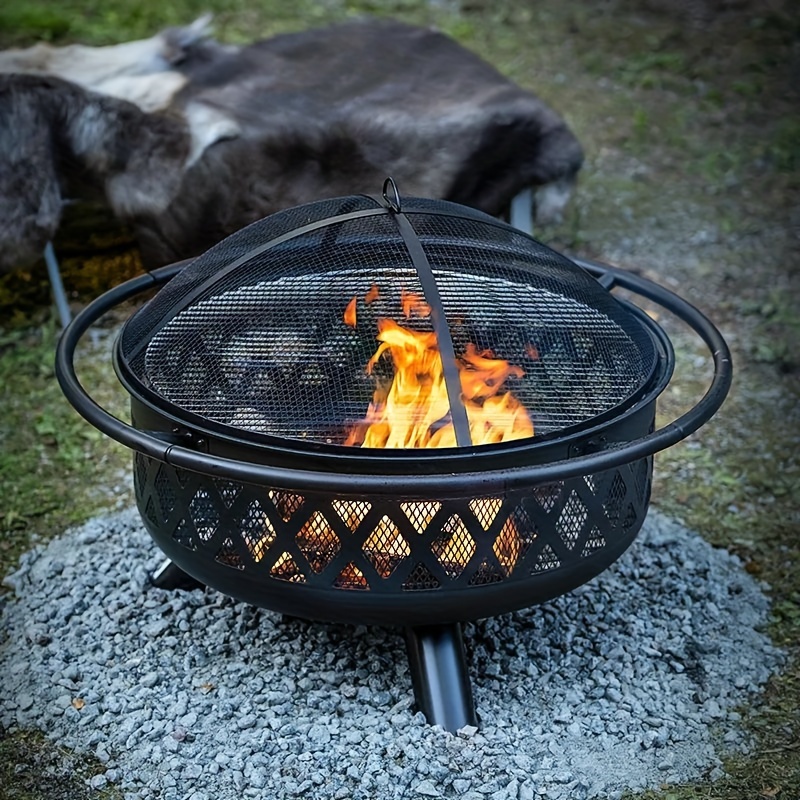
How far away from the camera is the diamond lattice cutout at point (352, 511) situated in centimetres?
203

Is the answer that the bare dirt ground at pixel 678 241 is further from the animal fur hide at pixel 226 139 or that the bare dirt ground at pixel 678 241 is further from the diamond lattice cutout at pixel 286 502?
→ the diamond lattice cutout at pixel 286 502

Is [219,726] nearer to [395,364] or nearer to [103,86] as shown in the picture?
[395,364]

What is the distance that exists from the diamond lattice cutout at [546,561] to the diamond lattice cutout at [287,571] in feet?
1.51

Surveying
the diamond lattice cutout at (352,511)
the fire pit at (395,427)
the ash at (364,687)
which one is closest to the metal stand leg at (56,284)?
the ash at (364,687)

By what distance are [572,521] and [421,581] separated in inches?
12.6

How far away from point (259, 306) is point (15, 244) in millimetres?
→ 1994

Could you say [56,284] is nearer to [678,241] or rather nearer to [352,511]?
[352,511]

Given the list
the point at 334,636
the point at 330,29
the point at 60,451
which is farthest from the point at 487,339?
the point at 330,29

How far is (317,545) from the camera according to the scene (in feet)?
6.86

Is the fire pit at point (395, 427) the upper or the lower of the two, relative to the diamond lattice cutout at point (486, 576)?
upper

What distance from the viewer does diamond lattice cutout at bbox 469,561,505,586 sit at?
81.4 inches

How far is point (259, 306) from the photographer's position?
2143 mm

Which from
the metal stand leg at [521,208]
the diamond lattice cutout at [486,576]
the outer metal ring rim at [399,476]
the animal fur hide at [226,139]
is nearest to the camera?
the outer metal ring rim at [399,476]

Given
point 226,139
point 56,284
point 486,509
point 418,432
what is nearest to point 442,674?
point 486,509
